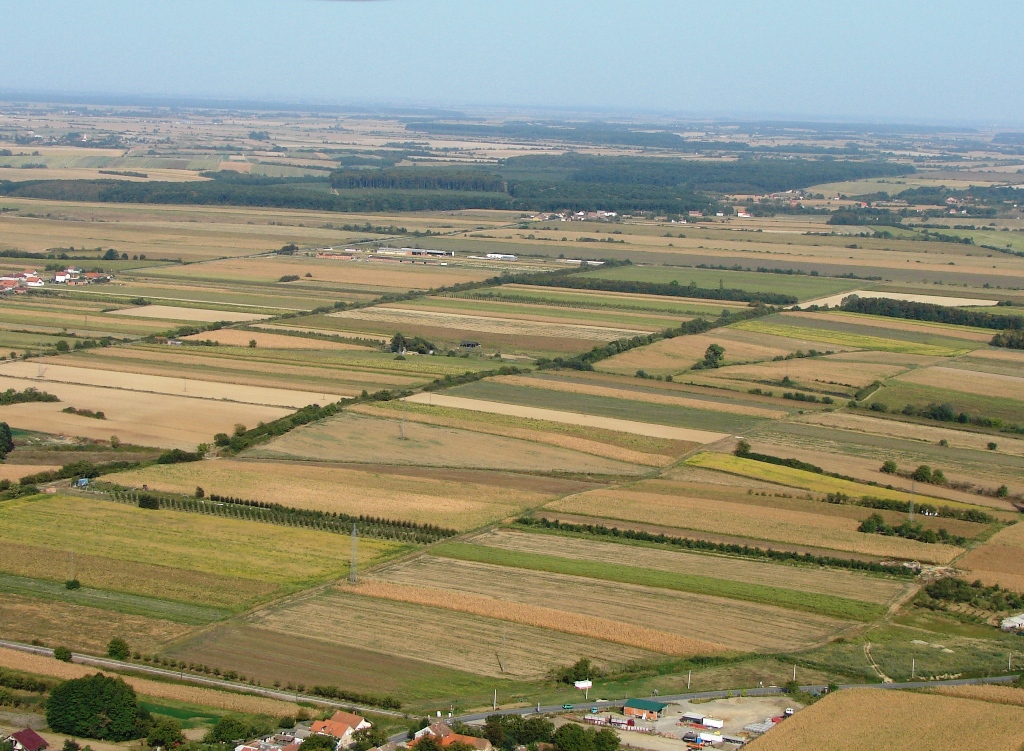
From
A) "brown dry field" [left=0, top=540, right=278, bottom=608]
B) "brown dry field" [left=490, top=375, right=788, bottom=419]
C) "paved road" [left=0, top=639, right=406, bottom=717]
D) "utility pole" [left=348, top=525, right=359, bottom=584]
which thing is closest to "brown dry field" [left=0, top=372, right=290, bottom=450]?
"brown dry field" [left=490, top=375, right=788, bottom=419]

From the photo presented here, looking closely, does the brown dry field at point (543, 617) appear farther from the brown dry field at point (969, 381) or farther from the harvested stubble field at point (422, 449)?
the brown dry field at point (969, 381)

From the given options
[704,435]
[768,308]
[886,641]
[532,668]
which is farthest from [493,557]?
[768,308]

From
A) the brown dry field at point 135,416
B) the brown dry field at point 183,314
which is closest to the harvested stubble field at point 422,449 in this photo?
the brown dry field at point 135,416

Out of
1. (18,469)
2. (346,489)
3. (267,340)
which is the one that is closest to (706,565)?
(346,489)

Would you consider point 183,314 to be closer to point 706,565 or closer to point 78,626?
point 78,626

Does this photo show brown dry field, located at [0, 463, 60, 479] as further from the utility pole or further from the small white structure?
the small white structure

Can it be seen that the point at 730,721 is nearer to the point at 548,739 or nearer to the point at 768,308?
the point at 548,739
